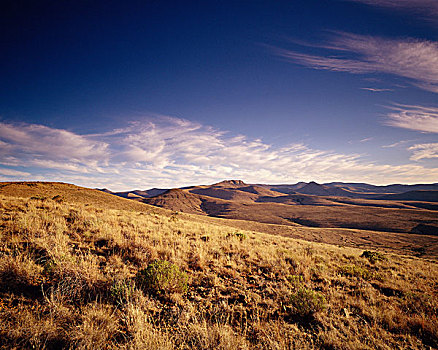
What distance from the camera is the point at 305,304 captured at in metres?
4.24

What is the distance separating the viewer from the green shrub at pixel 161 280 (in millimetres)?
4340

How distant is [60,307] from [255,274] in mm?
5122

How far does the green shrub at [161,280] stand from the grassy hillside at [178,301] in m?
0.03

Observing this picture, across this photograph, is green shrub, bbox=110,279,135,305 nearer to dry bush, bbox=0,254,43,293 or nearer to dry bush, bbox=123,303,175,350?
dry bush, bbox=123,303,175,350

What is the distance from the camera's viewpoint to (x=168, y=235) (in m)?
8.58

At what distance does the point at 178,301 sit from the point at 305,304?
2960 millimetres

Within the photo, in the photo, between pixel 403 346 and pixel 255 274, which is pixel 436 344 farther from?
pixel 255 274

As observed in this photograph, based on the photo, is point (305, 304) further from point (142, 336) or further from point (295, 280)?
point (142, 336)

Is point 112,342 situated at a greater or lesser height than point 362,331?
greater

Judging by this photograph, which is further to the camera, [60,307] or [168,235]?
[168,235]

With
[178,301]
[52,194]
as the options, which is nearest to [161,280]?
[178,301]

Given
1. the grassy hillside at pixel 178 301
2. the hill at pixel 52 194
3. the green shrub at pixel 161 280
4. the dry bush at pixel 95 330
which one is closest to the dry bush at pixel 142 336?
the grassy hillside at pixel 178 301

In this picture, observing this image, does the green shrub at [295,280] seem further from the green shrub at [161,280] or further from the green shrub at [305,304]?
the green shrub at [161,280]

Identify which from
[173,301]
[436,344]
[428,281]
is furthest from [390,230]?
[173,301]
